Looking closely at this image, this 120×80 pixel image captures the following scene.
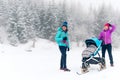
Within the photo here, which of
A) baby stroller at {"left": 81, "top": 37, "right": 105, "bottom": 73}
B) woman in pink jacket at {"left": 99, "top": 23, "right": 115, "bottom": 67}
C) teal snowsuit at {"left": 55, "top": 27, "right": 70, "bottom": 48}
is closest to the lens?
baby stroller at {"left": 81, "top": 37, "right": 105, "bottom": 73}

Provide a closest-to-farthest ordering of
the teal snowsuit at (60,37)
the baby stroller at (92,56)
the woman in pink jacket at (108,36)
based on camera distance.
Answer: the baby stroller at (92,56) < the woman in pink jacket at (108,36) < the teal snowsuit at (60,37)

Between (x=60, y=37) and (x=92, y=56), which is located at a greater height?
(x=60, y=37)

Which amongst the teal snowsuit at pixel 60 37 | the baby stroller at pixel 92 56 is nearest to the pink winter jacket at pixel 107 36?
the baby stroller at pixel 92 56

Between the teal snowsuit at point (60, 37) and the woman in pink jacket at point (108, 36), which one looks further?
the teal snowsuit at point (60, 37)

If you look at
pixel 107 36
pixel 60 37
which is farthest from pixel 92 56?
pixel 60 37

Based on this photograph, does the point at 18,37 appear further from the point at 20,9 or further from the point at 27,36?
the point at 20,9

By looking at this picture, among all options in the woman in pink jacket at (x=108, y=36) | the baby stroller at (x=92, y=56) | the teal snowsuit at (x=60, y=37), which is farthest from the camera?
the teal snowsuit at (x=60, y=37)

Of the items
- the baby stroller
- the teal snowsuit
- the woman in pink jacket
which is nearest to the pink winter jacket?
the woman in pink jacket

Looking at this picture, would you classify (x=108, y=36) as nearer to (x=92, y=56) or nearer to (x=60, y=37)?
(x=92, y=56)

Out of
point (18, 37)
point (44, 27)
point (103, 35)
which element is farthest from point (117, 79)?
point (44, 27)

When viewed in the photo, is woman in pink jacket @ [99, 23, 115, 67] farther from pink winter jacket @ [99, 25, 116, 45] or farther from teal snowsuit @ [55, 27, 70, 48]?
teal snowsuit @ [55, 27, 70, 48]

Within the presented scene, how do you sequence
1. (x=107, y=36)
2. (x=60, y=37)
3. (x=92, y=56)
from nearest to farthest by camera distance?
(x=92, y=56)
(x=107, y=36)
(x=60, y=37)

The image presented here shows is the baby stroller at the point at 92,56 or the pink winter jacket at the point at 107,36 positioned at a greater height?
the pink winter jacket at the point at 107,36

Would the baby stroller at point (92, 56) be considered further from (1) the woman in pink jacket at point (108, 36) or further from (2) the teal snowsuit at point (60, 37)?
(2) the teal snowsuit at point (60, 37)
